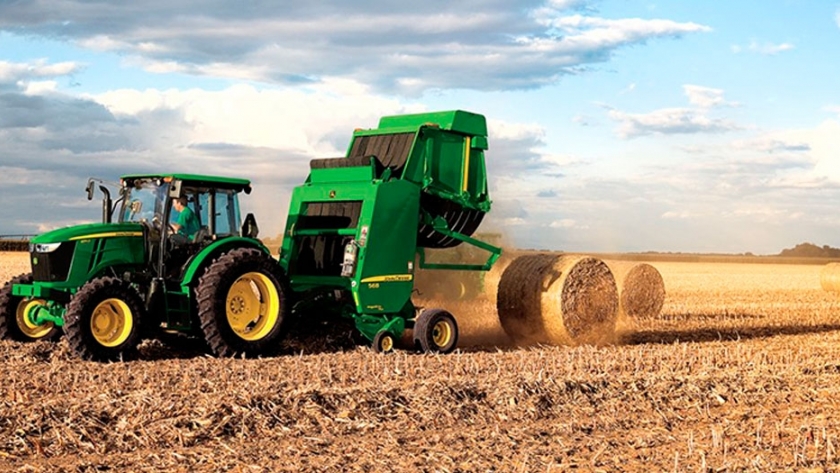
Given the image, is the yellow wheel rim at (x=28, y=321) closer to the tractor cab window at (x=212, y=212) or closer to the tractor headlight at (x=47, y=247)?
the tractor headlight at (x=47, y=247)

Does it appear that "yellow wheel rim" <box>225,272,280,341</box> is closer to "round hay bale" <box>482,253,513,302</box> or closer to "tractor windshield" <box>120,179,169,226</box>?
"tractor windshield" <box>120,179,169,226</box>

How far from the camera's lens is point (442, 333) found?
11836mm

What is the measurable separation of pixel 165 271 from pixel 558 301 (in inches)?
193

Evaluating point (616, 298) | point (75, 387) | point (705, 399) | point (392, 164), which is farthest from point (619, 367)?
point (75, 387)

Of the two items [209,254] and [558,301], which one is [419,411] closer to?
[209,254]

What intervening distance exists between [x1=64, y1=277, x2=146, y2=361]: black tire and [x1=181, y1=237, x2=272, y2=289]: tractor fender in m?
0.56

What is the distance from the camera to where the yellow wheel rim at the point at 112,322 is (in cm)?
1017

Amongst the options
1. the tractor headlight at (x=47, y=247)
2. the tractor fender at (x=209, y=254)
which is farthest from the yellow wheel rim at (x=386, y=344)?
the tractor headlight at (x=47, y=247)

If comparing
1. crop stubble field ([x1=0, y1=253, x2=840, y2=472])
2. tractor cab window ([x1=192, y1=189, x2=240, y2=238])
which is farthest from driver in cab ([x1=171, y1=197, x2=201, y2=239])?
crop stubble field ([x1=0, y1=253, x2=840, y2=472])

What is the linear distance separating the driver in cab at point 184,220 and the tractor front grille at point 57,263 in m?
1.11

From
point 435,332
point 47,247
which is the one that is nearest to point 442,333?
point 435,332

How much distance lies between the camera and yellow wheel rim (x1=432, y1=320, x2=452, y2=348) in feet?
38.5

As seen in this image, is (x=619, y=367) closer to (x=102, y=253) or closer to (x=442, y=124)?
(x=442, y=124)

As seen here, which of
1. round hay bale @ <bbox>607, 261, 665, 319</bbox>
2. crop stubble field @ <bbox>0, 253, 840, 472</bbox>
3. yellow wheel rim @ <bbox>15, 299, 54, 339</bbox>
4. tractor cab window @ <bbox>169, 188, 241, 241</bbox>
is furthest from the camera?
round hay bale @ <bbox>607, 261, 665, 319</bbox>
